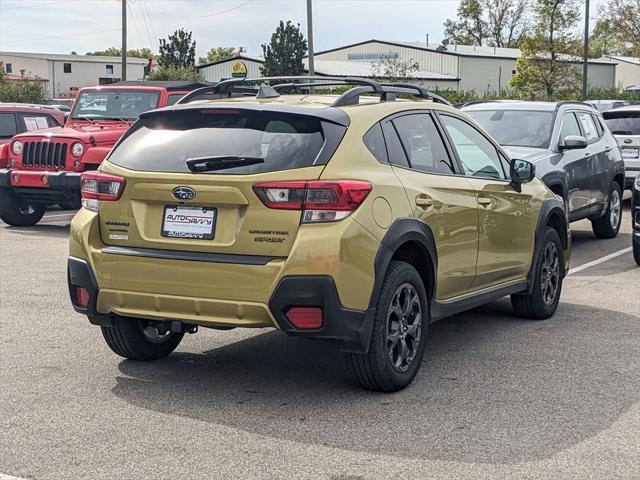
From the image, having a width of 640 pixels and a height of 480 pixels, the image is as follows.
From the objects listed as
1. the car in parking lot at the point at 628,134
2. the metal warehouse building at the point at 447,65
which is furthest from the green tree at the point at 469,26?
the car in parking lot at the point at 628,134

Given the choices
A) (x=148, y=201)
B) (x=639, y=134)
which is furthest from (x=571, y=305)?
(x=639, y=134)

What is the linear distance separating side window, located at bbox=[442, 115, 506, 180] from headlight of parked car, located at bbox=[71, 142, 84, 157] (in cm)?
826

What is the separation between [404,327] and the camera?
6.03m

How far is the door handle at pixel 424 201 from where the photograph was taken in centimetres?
612

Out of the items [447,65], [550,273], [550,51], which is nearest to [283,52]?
[447,65]

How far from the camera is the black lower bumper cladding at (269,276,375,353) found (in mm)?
5379

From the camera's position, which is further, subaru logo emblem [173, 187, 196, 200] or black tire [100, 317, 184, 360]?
black tire [100, 317, 184, 360]

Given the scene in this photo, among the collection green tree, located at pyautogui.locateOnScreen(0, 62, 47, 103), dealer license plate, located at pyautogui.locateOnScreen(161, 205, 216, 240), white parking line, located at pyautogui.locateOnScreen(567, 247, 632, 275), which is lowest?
white parking line, located at pyautogui.locateOnScreen(567, 247, 632, 275)

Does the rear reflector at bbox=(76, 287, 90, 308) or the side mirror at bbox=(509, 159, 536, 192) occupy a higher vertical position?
the side mirror at bbox=(509, 159, 536, 192)

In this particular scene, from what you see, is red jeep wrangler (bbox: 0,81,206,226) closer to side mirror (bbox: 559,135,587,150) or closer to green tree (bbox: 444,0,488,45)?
side mirror (bbox: 559,135,587,150)

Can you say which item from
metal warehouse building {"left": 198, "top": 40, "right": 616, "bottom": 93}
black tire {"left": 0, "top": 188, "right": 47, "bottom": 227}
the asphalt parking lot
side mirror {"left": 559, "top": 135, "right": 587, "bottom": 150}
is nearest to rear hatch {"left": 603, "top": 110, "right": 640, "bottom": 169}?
side mirror {"left": 559, "top": 135, "right": 587, "bottom": 150}

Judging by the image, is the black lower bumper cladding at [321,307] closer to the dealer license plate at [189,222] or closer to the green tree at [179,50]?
the dealer license plate at [189,222]

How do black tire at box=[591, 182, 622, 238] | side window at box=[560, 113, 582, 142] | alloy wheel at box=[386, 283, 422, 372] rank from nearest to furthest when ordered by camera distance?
1. alloy wheel at box=[386, 283, 422, 372]
2. side window at box=[560, 113, 582, 142]
3. black tire at box=[591, 182, 622, 238]

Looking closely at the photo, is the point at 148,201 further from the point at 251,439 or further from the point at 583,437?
the point at 583,437
